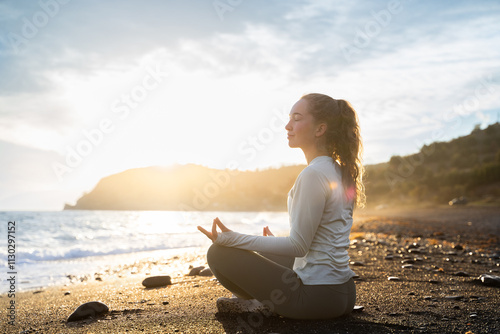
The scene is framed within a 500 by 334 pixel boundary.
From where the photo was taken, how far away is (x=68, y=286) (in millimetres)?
6699

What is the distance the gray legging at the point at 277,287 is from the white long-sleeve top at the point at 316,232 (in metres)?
0.08

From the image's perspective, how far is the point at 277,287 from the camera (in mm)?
2818

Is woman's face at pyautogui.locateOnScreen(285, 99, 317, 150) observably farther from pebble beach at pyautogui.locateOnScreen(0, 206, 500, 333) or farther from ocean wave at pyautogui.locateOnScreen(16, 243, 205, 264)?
ocean wave at pyautogui.locateOnScreen(16, 243, 205, 264)

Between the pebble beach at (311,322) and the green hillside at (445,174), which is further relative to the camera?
the green hillside at (445,174)

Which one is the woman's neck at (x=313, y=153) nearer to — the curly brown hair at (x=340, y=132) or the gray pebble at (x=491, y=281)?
the curly brown hair at (x=340, y=132)

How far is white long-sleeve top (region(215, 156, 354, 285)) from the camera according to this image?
2623mm

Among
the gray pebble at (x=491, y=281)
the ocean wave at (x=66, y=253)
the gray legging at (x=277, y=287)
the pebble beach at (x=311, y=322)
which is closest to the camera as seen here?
the gray legging at (x=277, y=287)

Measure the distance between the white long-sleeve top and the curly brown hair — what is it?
0.11m

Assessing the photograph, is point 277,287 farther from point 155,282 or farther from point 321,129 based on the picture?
point 155,282

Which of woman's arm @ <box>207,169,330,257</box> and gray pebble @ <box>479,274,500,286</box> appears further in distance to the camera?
gray pebble @ <box>479,274,500,286</box>

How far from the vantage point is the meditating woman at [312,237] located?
105 inches

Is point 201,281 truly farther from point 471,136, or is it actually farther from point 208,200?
point 208,200

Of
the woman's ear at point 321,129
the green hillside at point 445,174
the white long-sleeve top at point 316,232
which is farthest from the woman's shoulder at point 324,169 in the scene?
the green hillside at point 445,174

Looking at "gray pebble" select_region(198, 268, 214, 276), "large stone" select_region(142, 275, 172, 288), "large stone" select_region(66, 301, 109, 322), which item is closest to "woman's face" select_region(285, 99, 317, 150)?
"large stone" select_region(66, 301, 109, 322)
